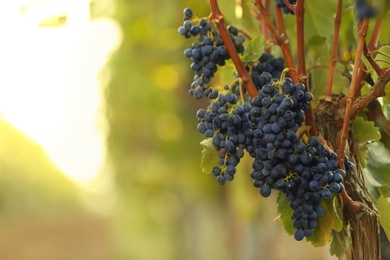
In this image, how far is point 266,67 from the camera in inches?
29.8

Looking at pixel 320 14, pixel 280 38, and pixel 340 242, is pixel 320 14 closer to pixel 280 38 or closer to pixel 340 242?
pixel 280 38

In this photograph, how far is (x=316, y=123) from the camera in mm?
713

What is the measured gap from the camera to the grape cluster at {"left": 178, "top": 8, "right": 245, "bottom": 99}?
708mm

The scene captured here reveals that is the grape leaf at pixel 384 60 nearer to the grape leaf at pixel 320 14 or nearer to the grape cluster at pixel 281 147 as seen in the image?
the grape cluster at pixel 281 147

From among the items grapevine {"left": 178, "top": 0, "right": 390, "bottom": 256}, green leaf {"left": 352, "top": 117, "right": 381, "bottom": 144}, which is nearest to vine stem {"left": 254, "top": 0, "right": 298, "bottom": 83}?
grapevine {"left": 178, "top": 0, "right": 390, "bottom": 256}

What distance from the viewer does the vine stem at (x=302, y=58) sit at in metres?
0.65

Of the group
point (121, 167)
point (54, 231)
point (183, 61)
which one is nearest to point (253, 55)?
point (183, 61)

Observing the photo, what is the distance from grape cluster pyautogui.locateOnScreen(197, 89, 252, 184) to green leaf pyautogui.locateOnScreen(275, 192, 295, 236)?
8 centimetres

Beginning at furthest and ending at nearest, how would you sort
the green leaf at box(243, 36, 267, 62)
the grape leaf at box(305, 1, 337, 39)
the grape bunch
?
the grape leaf at box(305, 1, 337, 39) → the green leaf at box(243, 36, 267, 62) → the grape bunch

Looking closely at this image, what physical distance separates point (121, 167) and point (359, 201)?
4067mm

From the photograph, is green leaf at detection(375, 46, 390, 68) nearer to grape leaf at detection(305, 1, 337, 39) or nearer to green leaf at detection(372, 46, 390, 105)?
green leaf at detection(372, 46, 390, 105)

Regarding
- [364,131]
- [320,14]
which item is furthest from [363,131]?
[320,14]

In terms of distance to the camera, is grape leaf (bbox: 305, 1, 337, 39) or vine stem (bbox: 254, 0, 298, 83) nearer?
vine stem (bbox: 254, 0, 298, 83)

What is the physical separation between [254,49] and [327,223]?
21 centimetres
